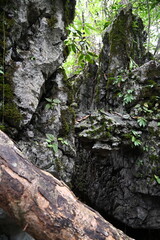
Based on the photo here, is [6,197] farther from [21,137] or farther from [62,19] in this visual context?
[62,19]

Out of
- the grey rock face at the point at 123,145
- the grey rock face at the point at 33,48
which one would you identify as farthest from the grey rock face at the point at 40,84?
the grey rock face at the point at 123,145

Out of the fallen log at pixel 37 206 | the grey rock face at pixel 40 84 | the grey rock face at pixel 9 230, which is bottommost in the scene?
the grey rock face at pixel 9 230

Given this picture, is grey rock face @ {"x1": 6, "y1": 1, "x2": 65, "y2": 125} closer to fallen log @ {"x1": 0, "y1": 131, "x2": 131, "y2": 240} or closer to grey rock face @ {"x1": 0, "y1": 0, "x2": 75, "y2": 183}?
grey rock face @ {"x1": 0, "y1": 0, "x2": 75, "y2": 183}

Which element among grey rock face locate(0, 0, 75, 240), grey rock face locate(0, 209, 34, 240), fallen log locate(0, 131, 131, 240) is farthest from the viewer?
grey rock face locate(0, 0, 75, 240)

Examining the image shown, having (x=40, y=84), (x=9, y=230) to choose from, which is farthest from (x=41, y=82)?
(x=9, y=230)

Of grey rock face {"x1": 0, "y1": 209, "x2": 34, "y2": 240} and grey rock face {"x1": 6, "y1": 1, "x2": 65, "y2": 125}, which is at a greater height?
grey rock face {"x1": 6, "y1": 1, "x2": 65, "y2": 125}

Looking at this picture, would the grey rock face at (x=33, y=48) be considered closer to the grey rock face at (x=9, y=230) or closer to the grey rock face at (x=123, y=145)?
the grey rock face at (x=9, y=230)

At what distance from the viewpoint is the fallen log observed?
1.39 m

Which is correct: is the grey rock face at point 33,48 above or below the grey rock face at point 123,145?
above

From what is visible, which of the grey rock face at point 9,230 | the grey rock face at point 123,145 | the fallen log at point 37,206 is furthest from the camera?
the grey rock face at point 123,145

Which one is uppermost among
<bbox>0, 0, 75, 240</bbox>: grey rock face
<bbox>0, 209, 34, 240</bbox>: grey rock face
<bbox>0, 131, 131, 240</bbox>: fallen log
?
<bbox>0, 0, 75, 240</bbox>: grey rock face

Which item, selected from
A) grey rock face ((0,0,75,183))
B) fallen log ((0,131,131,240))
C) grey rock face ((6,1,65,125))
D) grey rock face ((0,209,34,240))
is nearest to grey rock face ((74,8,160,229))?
grey rock face ((0,0,75,183))

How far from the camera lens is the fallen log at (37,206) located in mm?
1391

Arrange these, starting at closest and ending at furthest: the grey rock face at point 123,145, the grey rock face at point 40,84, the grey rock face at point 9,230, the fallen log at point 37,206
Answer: the fallen log at point 37,206
the grey rock face at point 9,230
the grey rock face at point 40,84
the grey rock face at point 123,145
